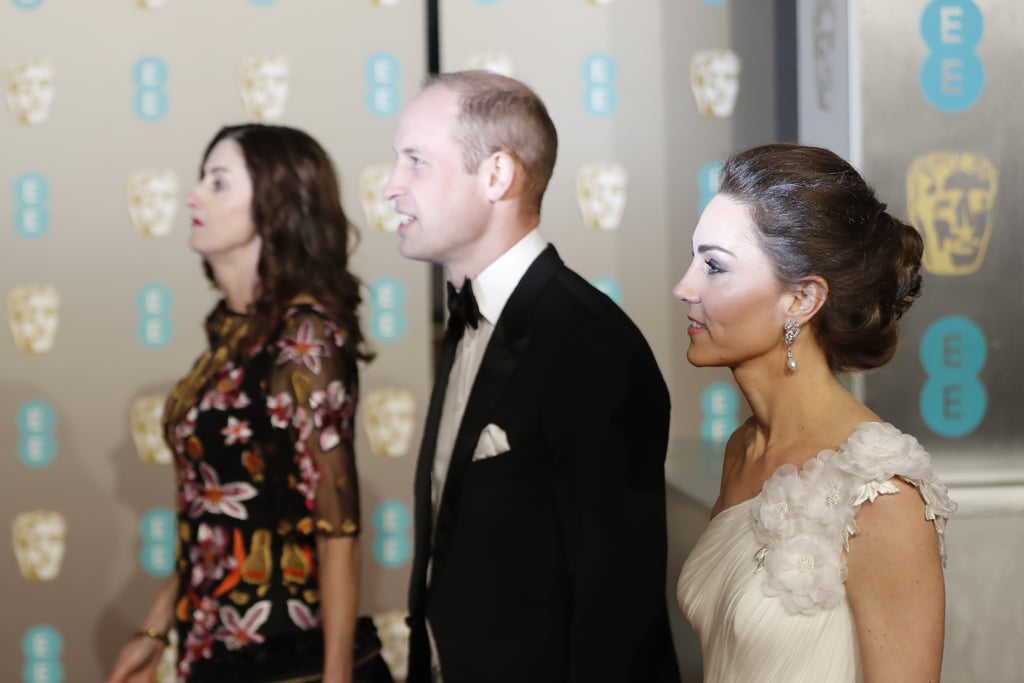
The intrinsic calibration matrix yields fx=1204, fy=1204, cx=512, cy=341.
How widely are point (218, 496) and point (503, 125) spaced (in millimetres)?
878

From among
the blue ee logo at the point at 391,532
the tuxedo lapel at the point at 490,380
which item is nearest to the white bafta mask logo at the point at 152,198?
the blue ee logo at the point at 391,532

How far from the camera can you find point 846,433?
1.51 m

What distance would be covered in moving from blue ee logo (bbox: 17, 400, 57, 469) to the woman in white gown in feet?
9.84

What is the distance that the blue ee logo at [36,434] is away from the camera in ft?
13.4

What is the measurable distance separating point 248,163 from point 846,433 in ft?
4.57

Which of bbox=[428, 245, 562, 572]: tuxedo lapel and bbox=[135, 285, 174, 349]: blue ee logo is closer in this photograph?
bbox=[428, 245, 562, 572]: tuxedo lapel

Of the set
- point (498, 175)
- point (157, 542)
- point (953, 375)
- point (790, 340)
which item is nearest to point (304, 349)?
point (498, 175)

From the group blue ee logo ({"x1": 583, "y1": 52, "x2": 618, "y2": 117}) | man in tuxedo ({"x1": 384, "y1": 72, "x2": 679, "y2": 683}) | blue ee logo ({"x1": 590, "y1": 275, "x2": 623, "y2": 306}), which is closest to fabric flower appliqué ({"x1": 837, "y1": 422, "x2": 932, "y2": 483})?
man in tuxedo ({"x1": 384, "y1": 72, "x2": 679, "y2": 683})

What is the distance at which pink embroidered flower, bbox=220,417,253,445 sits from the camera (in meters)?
2.19

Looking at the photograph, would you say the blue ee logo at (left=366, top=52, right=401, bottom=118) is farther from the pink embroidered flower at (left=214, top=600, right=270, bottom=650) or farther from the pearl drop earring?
the pearl drop earring

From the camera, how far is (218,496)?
219 centimetres

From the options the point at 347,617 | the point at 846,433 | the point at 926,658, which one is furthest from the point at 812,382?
the point at 347,617

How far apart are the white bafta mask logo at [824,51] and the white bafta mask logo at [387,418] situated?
177cm

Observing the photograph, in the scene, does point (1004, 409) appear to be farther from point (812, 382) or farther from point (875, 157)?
point (812, 382)
